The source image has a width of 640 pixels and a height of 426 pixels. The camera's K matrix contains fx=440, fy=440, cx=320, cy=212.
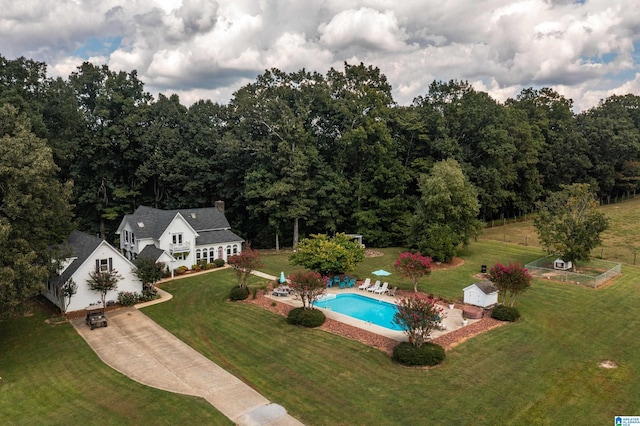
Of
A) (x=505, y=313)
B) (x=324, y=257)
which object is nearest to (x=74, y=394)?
(x=324, y=257)

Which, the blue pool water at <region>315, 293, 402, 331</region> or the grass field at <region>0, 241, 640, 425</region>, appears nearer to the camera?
the grass field at <region>0, 241, 640, 425</region>

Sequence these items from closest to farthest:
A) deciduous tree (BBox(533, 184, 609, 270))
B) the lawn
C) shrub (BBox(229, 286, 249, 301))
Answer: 1. the lawn
2. shrub (BBox(229, 286, 249, 301))
3. deciduous tree (BBox(533, 184, 609, 270))

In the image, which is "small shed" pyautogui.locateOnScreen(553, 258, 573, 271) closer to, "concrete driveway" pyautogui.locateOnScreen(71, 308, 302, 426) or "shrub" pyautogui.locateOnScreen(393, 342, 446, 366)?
"shrub" pyautogui.locateOnScreen(393, 342, 446, 366)

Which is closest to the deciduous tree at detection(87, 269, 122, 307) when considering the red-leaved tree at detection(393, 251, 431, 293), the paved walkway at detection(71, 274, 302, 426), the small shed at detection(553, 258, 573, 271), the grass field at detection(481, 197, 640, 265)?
the paved walkway at detection(71, 274, 302, 426)

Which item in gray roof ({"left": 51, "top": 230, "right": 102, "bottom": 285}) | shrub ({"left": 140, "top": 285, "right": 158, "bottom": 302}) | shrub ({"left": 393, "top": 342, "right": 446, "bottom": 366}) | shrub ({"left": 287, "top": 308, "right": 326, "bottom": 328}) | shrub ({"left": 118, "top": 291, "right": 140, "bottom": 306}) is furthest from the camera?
shrub ({"left": 140, "top": 285, "right": 158, "bottom": 302})

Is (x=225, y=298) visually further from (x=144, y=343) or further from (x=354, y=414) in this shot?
(x=354, y=414)

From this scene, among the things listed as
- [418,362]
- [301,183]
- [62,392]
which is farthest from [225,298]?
[301,183]
